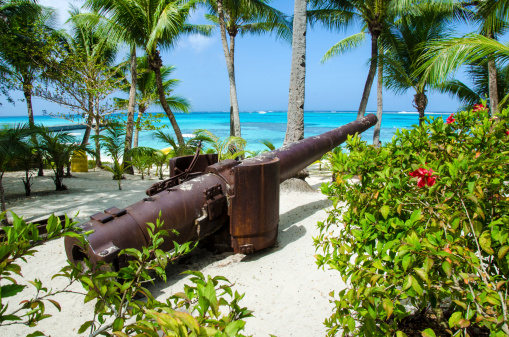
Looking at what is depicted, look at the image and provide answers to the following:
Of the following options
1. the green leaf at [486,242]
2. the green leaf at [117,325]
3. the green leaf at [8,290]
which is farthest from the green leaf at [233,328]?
the green leaf at [486,242]

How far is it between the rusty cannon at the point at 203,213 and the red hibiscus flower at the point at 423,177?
1780 mm

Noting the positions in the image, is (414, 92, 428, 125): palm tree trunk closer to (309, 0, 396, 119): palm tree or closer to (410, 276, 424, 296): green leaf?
(309, 0, 396, 119): palm tree

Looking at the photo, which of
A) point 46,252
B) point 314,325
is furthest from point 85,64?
point 314,325

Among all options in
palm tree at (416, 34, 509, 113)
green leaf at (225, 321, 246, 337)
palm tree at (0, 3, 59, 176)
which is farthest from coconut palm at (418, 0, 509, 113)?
palm tree at (0, 3, 59, 176)

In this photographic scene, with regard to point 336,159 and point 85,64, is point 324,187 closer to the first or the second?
point 336,159

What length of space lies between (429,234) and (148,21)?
11231 millimetres

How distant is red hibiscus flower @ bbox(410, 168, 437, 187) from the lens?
1.66 meters

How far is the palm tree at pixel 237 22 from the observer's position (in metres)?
12.3

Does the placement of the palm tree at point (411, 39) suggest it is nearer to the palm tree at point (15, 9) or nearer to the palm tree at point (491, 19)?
the palm tree at point (491, 19)

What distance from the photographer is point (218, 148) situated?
29.6ft

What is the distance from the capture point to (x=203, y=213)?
10.8 feet

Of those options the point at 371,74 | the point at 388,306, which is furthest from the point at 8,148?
the point at 371,74

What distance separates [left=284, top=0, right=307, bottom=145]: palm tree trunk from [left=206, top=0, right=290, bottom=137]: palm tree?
17.0 ft

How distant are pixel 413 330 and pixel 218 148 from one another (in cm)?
736
